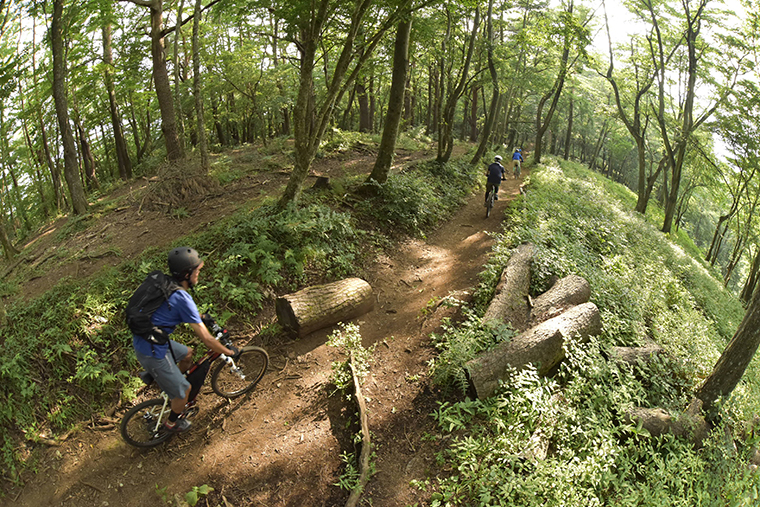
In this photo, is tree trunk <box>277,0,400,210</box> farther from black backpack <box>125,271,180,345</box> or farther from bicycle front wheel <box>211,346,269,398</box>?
black backpack <box>125,271,180,345</box>

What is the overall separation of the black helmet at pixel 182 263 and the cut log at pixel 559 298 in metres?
5.42

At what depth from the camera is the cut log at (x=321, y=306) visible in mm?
6312

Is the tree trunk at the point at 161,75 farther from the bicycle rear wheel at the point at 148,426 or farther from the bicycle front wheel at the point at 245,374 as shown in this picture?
the bicycle rear wheel at the point at 148,426

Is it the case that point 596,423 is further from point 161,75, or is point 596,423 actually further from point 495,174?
point 161,75

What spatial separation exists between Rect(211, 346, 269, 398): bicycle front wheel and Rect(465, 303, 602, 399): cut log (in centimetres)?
310

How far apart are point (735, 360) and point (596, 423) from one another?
2.81 meters

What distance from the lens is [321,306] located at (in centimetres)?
654

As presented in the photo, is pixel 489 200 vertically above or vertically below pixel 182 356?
above

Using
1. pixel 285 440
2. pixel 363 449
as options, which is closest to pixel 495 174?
pixel 363 449

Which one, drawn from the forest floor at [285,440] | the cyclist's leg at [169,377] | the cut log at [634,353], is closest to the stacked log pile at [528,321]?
the cut log at [634,353]

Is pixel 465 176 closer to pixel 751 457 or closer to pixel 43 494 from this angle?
pixel 751 457

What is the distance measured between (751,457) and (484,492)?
15.2ft

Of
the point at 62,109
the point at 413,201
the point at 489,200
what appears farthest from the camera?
the point at 489,200

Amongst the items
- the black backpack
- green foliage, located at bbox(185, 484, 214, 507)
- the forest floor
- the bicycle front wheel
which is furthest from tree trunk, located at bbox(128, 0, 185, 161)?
green foliage, located at bbox(185, 484, 214, 507)
